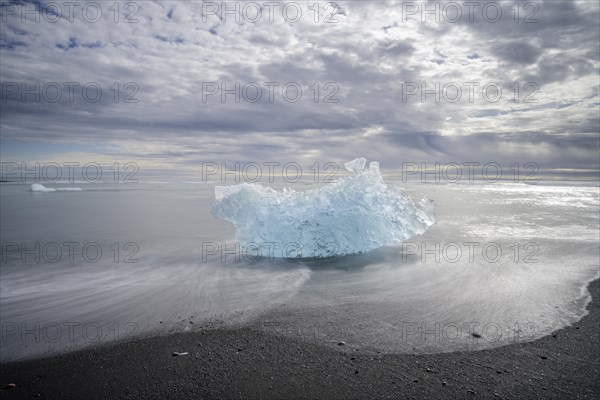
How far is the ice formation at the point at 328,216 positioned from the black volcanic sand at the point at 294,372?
12.9 ft

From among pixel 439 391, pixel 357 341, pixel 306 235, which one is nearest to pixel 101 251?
pixel 306 235

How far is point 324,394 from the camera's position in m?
2.61

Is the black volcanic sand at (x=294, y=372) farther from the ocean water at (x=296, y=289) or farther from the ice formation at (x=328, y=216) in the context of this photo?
the ice formation at (x=328, y=216)

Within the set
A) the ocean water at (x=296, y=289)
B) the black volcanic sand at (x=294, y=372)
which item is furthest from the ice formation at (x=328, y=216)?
the black volcanic sand at (x=294, y=372)

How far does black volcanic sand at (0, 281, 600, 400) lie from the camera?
2.63 meters

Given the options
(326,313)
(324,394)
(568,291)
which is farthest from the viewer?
(568,291)

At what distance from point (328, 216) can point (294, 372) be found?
4.73 metres

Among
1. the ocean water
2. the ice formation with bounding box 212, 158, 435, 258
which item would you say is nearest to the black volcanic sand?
the ocean water

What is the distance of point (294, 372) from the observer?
2900mm

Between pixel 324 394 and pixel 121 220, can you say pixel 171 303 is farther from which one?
pixel 121 220

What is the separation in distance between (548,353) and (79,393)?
13.6 feet

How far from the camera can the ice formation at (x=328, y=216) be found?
7355 mm

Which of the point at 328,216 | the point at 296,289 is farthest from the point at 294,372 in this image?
the point at 328,216

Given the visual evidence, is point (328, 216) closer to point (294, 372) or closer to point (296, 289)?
point (296, 289)
